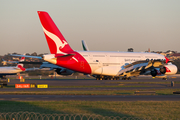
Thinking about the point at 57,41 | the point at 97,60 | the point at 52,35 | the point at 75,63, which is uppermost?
the point at 52,35

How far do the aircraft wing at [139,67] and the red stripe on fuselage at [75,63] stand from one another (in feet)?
27.3

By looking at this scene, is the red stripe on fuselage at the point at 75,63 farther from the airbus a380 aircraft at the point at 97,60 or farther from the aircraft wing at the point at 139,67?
the aircraft wing at the point at 139,67

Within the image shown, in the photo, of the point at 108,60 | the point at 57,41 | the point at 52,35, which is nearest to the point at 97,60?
the point at 108,60

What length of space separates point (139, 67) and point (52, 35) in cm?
1899

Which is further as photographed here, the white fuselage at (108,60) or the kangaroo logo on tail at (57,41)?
the white fuselage at (108,60)

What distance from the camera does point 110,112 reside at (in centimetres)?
1716

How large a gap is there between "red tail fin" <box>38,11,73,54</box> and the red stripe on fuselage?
62.5 inches

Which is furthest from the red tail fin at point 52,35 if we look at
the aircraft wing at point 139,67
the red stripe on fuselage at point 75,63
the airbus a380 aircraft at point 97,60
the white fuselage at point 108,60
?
the aircraft wing at point 139,67

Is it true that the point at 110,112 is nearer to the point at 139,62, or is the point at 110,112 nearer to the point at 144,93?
the point at 144,93

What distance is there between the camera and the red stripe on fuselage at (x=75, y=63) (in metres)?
46.4

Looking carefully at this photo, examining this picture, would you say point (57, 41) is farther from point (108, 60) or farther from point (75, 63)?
point (108, 60)

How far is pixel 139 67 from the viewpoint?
5297 cm

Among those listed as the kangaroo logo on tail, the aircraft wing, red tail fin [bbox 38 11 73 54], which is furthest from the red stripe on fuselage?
the aircraft wing

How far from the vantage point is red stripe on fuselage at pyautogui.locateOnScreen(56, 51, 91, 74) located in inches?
1827
